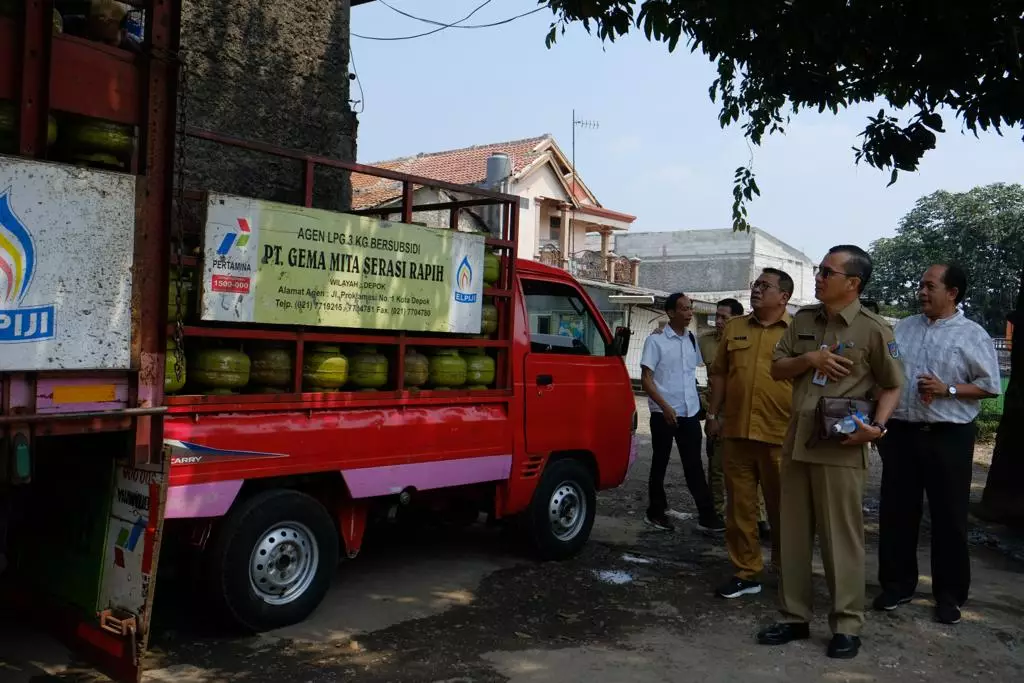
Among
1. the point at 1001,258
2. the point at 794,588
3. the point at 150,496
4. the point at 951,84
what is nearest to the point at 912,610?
the point at 794,588

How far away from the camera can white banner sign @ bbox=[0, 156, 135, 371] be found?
9.94 ft

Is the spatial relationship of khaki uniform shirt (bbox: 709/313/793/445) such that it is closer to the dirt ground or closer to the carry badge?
the carry badge

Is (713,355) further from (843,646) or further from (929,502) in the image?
(843,646)

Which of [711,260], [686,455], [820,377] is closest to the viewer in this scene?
[820,377]

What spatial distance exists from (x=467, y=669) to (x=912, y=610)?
2.64 m

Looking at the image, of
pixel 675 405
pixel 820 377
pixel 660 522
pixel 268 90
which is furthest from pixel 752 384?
pixel 268 90

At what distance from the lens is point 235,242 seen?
13.9 feet

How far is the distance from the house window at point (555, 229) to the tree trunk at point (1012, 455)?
24.4 metres

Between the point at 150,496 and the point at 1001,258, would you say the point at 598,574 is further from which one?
the point at 1001,258

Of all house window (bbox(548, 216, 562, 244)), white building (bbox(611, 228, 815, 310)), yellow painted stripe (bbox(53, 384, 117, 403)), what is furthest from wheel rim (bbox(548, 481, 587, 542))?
white building (bbox(611, 228, 815, 310))

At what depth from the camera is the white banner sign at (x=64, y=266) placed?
9.94ft

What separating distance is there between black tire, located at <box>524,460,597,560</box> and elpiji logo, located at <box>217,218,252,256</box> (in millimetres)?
2605

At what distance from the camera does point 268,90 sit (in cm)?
776

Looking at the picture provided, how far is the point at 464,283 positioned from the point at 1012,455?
5.02 meters
